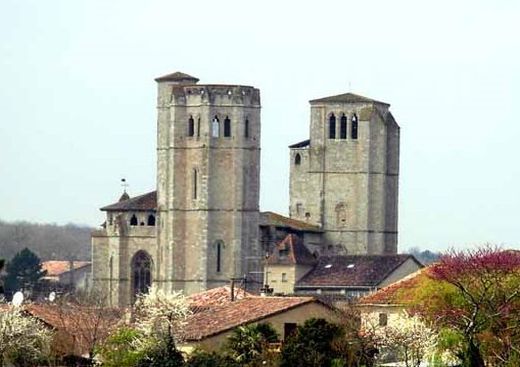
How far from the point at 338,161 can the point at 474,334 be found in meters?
87.8

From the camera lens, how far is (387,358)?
68062 millimetres

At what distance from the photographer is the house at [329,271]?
121 meters

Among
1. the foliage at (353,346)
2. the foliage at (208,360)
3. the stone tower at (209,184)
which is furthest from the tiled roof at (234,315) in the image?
the stone tower at (209,184)

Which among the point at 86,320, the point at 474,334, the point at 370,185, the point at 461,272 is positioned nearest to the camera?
the point at 474,334

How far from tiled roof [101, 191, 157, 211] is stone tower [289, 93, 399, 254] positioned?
11.3 m

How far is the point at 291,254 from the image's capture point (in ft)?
422

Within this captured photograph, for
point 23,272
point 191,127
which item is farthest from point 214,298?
point 23,272

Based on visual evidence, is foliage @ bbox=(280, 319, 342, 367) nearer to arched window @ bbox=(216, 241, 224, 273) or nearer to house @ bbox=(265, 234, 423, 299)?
house @ bbox=(265, 234, 423, 299)

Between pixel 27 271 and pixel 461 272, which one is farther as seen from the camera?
pixel 27 271

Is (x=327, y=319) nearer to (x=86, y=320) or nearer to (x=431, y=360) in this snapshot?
(x=431, y=360)

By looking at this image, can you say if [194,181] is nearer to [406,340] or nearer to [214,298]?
[214,298]

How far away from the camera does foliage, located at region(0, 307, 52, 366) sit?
214ft

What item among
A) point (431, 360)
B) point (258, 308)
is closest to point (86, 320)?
point (258, 308)

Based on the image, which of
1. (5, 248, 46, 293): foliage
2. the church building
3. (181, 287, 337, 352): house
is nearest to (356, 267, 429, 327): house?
(181, 287, 337, 352): house
